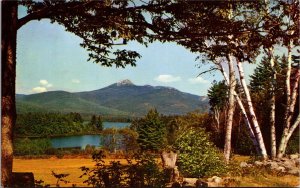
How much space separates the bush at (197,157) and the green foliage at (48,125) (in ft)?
262

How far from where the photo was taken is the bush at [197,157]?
13.7 meters

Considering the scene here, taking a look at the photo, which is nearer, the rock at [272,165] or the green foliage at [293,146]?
the rock at [272,165]

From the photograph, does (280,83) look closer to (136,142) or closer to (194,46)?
(194,46)

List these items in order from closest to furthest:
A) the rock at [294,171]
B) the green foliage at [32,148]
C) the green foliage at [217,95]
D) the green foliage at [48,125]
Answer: the rock at [294,171], the green foliage at [32,148], the green foliage at [217,95], the green foliage at [48,125]

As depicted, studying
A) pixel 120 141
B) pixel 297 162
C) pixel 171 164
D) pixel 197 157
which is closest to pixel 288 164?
pixel 297 162

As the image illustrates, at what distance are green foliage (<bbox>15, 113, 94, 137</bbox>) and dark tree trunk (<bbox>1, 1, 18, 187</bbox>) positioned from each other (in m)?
85.4

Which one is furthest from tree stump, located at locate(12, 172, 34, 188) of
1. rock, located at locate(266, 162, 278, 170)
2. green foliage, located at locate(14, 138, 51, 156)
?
green foliage, located at locate(14, 138, 51, 156)

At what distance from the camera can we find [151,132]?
43250 mm

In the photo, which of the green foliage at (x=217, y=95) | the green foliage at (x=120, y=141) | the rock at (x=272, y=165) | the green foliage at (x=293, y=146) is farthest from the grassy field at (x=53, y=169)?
the green foliage at (x=217, y=95)

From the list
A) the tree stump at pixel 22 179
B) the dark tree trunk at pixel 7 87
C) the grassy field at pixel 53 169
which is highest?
the dark tree trunk at pixel 7 87

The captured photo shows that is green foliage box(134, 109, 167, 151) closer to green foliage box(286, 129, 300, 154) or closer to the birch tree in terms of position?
green foliage box(286, 129, 300, 154)

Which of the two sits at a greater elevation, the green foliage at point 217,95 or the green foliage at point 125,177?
the green foliage at point 217,95

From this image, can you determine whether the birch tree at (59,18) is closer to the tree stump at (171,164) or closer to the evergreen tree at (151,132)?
the tree stump at (171,164)

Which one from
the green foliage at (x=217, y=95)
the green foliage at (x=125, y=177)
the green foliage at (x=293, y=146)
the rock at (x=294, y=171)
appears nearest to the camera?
the green foliage at (x=125, y=177)
